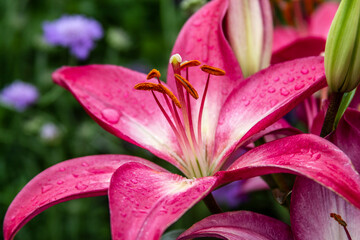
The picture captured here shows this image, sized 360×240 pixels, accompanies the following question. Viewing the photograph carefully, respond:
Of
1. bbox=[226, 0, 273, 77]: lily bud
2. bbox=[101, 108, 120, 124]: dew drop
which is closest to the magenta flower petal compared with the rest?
bbox=[226, 0, 273, 77]: lily bud

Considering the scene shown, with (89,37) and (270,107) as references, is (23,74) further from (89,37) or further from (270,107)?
(270,107)

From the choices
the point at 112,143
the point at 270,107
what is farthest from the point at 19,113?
the point at 270,107

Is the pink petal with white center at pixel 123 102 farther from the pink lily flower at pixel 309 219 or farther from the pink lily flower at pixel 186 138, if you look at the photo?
the pink lily flower at pixel 309 219

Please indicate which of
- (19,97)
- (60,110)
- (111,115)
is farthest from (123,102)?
(60,110)

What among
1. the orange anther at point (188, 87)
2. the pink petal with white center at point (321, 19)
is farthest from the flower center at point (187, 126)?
the pink petal with white center at point (321, 19)

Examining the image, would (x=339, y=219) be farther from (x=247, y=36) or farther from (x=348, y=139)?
(x=247, y=36)

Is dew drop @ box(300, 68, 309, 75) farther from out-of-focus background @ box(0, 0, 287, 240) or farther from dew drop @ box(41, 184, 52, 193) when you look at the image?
out-of-focus background @ box(0, 0, 287, 240)
